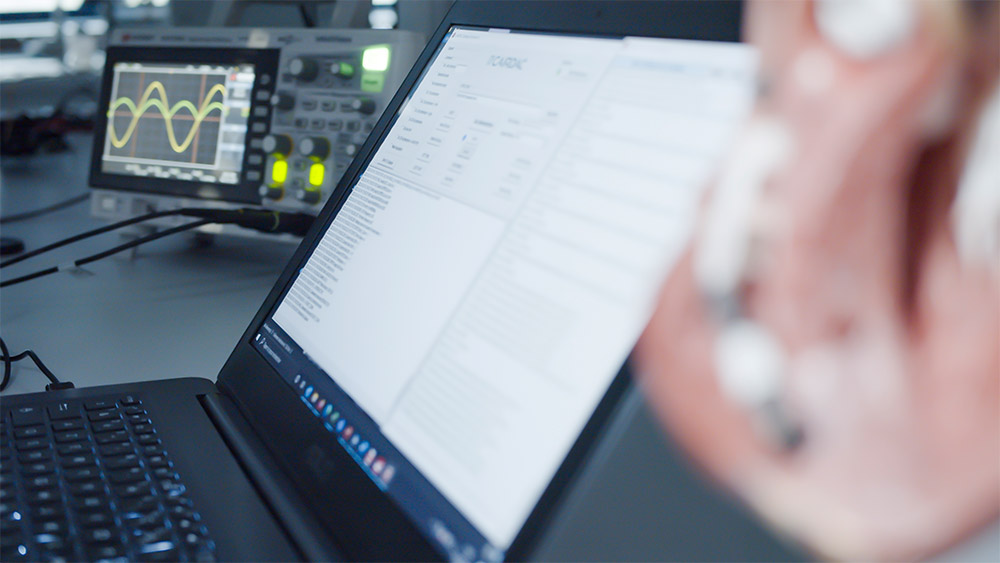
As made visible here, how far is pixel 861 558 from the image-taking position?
0.11 m

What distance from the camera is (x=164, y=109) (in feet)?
2.80

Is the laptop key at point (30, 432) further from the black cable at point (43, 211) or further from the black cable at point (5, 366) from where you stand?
the black cable at point (43, 211)

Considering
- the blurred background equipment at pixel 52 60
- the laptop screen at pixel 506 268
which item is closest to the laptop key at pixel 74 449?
the laptop screen at pixel 506 268

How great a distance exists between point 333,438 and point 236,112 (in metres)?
0.55

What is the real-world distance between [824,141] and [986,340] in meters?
0.04

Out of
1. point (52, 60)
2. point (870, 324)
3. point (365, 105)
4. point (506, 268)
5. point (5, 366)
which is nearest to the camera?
point (870, 324)

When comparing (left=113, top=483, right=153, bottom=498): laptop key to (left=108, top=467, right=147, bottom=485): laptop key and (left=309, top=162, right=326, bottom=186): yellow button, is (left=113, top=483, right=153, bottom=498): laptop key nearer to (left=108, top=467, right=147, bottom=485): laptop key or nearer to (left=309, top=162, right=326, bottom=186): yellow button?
(left=108, top=467, right=147, bottom=485): laptop key

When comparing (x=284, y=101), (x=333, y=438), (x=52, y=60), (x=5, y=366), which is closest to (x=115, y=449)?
(x=333, y=438)

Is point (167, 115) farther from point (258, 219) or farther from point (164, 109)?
point (258, 219)

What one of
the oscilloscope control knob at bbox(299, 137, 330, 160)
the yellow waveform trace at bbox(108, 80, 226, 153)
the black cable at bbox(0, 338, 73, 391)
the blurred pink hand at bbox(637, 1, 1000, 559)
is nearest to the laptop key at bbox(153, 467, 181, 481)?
the black cable at bbox(0, 338, 73, 391)

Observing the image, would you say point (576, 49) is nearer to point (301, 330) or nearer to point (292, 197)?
point (301, 330)

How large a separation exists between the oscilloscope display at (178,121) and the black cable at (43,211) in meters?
0.20

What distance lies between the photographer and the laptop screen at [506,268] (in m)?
0.25

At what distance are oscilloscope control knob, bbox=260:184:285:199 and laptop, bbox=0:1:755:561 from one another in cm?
32
